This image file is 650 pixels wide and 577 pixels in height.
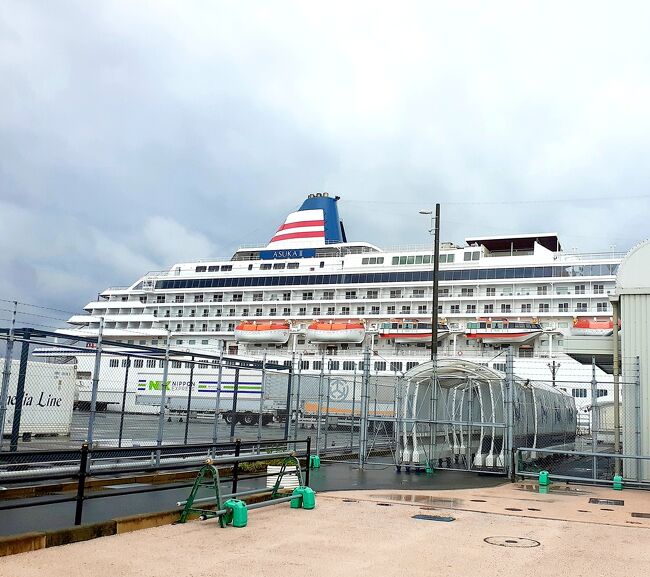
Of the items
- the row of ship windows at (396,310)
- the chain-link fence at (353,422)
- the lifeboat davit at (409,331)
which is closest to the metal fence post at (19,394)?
the chain-link fence at (353,422)

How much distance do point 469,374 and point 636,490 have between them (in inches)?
207

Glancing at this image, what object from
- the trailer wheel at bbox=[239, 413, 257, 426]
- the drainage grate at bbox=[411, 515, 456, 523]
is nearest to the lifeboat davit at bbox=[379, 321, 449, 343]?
the trailer wheel at bbox=[239, 413, 257, 426]

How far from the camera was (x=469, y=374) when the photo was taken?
18656 millimetres

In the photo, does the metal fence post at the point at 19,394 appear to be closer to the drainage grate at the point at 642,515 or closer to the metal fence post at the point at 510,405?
the metal fence post at the point at 510,405

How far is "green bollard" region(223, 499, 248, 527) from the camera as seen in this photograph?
873cm

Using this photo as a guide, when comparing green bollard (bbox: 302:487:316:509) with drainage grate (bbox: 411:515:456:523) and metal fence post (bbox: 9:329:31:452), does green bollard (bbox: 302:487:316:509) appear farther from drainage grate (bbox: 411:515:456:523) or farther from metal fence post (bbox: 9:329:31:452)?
metal fence post (bbox: 9:329:31:452)

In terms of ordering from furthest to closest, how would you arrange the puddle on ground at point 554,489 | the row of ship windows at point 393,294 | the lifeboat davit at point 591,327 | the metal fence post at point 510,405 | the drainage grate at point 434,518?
the row of ship windows at point 393,294, the lifeboat davit at point 591,327, the metal fence post at point 510,405, the puddle on ground at point 554,489, the drainage grate at point 434,518

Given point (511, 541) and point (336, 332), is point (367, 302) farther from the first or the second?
point (511, 541)

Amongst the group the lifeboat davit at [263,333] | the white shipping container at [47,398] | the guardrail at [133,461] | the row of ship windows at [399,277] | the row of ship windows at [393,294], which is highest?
the row of ship windows at [399,277]

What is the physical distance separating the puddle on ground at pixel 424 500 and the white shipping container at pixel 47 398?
32.4ft

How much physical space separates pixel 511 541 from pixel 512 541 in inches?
0.7

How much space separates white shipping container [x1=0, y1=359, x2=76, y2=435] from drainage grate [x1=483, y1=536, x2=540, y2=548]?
42.7 feet

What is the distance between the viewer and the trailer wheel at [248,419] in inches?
1568

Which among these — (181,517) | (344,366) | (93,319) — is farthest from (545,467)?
(93,319)
